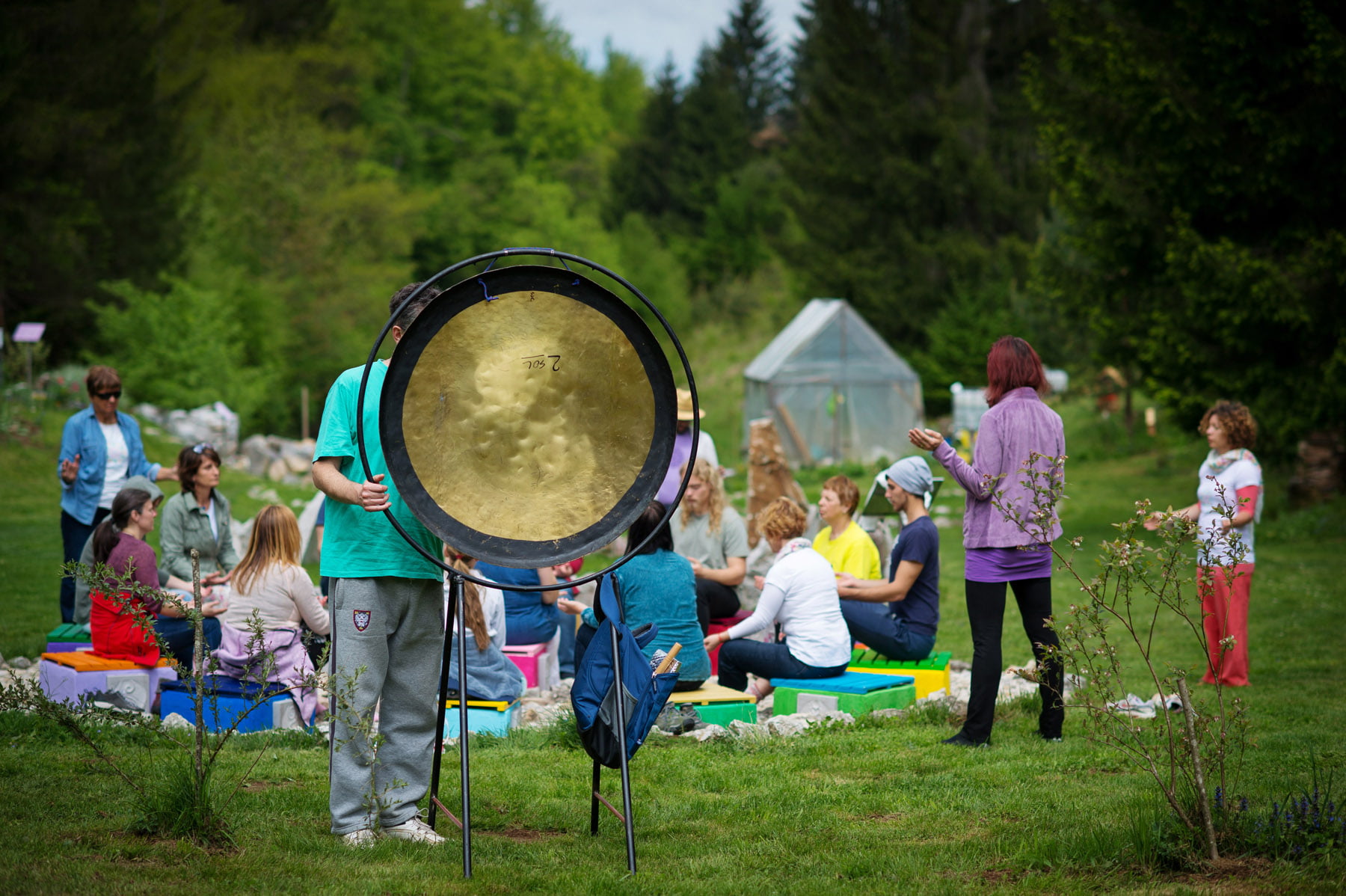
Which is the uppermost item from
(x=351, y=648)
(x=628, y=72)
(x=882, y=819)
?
(x=628, y=72)

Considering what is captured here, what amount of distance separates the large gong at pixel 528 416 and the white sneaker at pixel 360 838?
122cm

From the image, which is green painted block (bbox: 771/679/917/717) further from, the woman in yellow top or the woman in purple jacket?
the woman in yellow top

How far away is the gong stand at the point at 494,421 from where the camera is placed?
3875mm

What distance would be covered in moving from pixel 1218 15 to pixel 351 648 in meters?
14.1

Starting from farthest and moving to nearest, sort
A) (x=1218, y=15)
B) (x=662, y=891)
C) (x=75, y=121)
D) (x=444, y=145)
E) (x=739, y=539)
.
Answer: (x=444, y=145) < (x=75, y=121) < (x=1218, y=15) < (x=739, y=539) < (x=662, y=891)

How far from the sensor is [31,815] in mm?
4445

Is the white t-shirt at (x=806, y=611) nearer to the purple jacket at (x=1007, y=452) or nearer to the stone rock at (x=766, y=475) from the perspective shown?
the purple jacket at (x=1007, y=452)

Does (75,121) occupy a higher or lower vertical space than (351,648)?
higher

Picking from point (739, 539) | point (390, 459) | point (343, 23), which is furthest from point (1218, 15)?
point (343, 23)

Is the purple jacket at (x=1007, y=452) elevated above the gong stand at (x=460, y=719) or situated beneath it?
elevated above

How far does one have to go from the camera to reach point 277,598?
655 centimetres

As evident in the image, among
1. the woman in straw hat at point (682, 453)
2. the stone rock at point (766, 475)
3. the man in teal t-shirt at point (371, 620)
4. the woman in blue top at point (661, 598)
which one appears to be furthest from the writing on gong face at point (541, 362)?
the stone rock at point (766, 475)

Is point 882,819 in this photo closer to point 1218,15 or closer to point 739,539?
point 739,539

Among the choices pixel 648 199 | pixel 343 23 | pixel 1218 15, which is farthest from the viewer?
pixel 648 199
